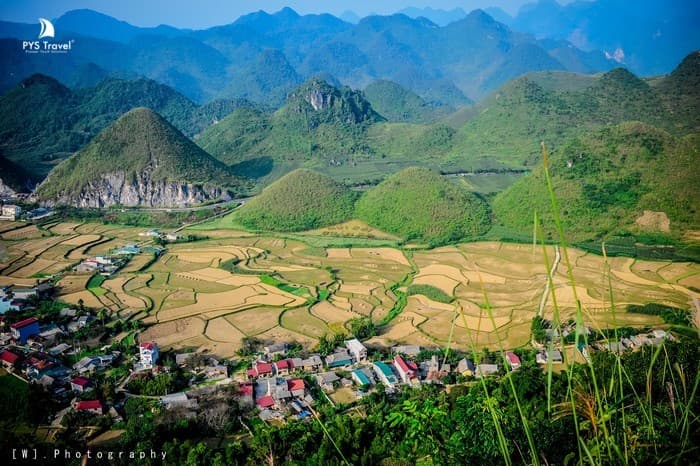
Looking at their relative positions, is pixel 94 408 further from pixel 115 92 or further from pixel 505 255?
pixel 115 92

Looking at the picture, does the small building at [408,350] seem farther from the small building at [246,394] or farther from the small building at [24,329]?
the small building at [24,329]

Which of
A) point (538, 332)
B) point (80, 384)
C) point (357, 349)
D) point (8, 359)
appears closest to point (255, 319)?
point (357, 349)

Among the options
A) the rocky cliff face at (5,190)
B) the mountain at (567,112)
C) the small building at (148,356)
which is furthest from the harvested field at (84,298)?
the mountain at (567,112)

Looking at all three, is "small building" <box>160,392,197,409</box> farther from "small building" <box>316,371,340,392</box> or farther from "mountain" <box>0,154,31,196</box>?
"mountain" <box>0,154,31,196</box>

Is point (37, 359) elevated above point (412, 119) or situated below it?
below

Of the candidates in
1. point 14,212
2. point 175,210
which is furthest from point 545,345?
point 14,212
